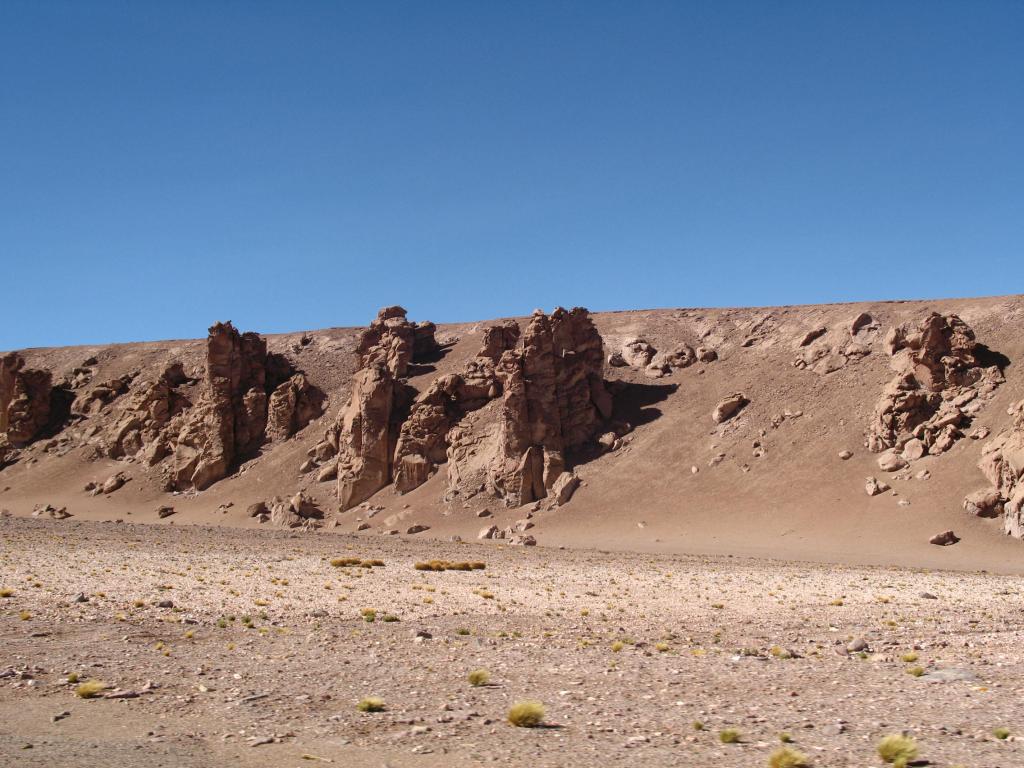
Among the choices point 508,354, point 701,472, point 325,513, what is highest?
point 508,354

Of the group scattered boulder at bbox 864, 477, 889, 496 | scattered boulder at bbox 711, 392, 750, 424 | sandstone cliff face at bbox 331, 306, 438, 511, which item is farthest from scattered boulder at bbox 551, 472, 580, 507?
scattered boulder at bbox 864, 477, 889, 496

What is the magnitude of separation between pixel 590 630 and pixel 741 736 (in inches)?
340

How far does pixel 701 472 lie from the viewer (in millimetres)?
54125

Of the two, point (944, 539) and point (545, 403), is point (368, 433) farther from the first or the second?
point (944, 539)

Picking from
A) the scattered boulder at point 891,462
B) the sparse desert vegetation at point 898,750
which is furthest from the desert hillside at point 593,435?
the sparse desert vegetation at point 898,750

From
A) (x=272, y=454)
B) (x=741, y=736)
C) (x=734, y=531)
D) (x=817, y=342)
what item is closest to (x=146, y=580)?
(x=741, y=736)

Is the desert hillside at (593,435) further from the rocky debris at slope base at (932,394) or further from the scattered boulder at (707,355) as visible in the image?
the scattered boulder at (707,355)

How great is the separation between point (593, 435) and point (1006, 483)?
86.8ft

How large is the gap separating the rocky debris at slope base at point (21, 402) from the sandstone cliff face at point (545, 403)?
49.4 meters

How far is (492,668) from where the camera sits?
1335 cm

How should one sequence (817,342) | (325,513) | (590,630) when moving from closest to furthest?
(590,630), (325,513), (817,342)

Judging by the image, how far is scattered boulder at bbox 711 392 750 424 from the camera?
193 feet

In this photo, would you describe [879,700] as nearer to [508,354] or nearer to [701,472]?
[701,472]

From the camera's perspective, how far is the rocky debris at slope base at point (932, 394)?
4812cm
